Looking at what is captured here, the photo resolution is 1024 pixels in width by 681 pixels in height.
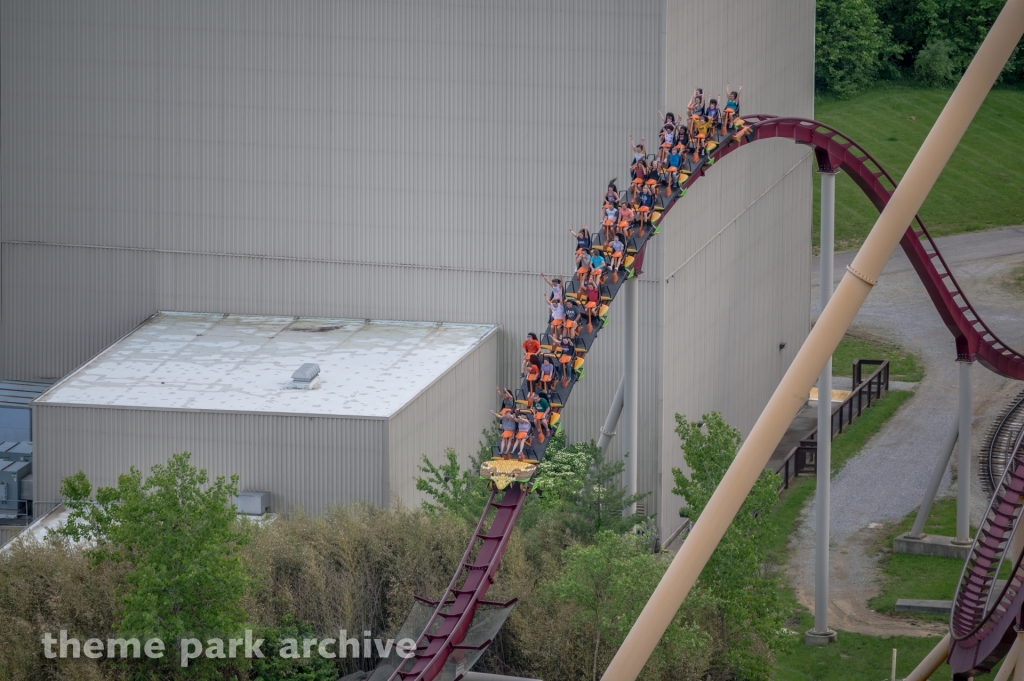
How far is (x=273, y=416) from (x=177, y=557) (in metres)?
7.68

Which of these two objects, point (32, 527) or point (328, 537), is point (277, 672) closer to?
point (328, 537)

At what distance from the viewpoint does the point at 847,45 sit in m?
85.8

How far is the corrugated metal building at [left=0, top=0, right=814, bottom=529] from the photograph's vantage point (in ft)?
135

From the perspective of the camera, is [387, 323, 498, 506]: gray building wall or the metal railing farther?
the metal railing

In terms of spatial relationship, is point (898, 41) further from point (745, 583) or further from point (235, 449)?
point (745, 583)

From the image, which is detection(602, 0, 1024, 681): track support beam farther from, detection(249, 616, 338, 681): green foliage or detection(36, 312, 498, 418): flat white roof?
detection(36, 312, 498, 418): flat white roof

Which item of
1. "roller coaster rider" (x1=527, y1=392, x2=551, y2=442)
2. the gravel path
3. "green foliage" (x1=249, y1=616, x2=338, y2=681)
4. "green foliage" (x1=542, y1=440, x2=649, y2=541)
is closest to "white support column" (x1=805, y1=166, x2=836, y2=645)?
the gravel path

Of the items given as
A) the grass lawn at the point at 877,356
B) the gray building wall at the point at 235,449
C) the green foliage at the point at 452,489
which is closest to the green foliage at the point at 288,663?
the green foliage at the point at 452,489

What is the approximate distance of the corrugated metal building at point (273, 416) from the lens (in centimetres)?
3606

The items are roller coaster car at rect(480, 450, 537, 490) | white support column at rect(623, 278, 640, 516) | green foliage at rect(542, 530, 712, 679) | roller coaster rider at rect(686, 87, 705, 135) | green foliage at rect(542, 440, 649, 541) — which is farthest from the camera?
roller coaster rider at rect(686, 87, 705, 135)

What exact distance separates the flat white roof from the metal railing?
9.70 m

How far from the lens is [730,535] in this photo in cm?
3206

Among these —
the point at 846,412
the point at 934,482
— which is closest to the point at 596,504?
the point at 934,482

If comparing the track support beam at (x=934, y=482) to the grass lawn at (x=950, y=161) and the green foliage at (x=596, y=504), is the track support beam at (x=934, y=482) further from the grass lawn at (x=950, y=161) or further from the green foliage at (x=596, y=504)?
the grass lawn at (x=950, y=161)
